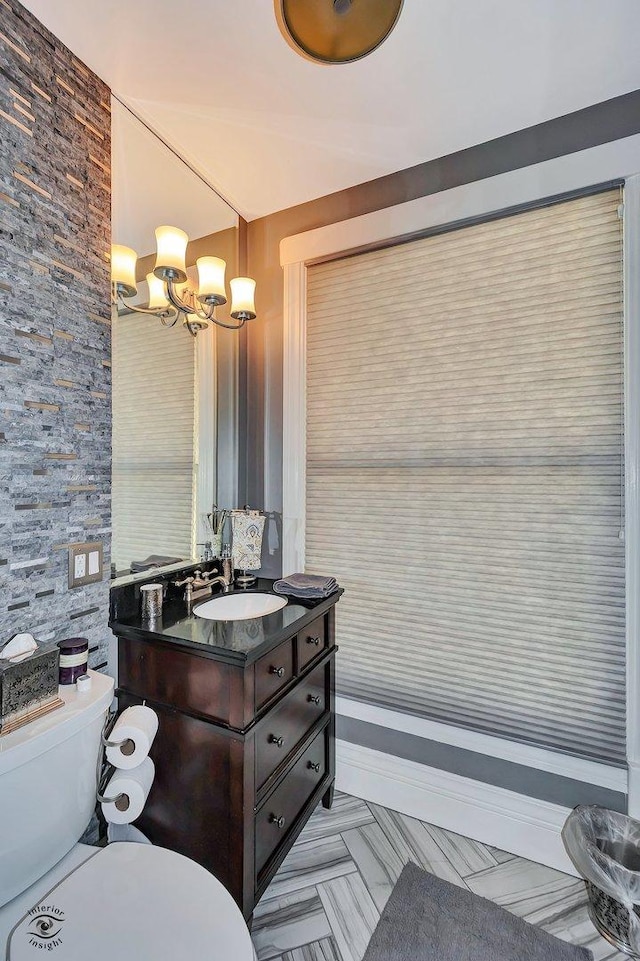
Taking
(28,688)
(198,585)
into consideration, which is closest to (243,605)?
(198,585)

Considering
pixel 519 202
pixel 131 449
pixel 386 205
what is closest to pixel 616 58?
pixel 519 202

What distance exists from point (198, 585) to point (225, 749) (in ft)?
1.94

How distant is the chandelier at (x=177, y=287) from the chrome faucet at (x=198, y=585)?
0.98 metres

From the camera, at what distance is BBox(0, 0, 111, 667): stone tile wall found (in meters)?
1.07

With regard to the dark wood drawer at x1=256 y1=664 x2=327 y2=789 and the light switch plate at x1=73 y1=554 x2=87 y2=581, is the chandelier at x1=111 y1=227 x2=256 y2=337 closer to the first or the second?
the light switch plate at x1=73 y1=554 x2=87 y2=581

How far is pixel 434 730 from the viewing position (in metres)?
1.65

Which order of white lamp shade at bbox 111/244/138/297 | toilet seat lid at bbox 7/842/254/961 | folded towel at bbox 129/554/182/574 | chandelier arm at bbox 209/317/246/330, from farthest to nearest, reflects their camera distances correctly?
chandelier arm at bbox 209/317/246/330 → folded towel at bbox 129/554/182/574 → white lamp shade at bbox 111/244/138/297 → toilet seat lid at bbox 7/842/254/961

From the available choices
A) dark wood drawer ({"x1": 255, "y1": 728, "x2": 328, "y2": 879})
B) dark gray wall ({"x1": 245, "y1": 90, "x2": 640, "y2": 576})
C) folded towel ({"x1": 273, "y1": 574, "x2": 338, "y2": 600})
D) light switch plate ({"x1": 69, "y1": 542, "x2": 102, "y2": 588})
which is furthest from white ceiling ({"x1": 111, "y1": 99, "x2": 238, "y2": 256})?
dark wood drawer ({"x1": 255, "y1": 728, "x2": 328, "y2": 879})

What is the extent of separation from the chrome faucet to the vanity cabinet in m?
0.25

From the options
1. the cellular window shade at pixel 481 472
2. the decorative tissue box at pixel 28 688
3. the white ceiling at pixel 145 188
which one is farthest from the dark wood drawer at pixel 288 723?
the white ceiling at pixel 145 188

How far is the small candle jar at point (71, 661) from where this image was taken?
1.10 meters

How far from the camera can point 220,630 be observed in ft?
4.16

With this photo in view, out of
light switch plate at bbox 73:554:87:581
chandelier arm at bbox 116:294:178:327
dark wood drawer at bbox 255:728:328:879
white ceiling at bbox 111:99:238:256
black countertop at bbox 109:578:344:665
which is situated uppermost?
white ceiling at bbox 111:99:238:256

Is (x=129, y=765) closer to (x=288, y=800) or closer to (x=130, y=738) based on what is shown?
(x=130, y=738)
